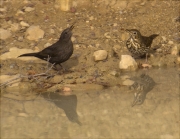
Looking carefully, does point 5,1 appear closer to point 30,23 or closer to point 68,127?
point 30,23

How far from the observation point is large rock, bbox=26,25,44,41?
739 centimetres

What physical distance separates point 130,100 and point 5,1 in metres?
3.81

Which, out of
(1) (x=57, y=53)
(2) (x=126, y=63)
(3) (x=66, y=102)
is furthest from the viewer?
(2) (x=126, y=63)

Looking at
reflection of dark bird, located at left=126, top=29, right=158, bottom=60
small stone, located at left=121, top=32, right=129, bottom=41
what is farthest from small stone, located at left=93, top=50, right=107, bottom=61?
small stone, located at left=121, top=32, right=129, bottom=41

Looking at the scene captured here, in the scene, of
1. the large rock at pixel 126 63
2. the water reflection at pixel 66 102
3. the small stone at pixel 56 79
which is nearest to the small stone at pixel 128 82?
the large rock at pixel 126 63

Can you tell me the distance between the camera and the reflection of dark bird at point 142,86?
5.93m

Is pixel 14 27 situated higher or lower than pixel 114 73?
higher

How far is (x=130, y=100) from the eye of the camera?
5.88m

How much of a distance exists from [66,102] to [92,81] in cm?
72

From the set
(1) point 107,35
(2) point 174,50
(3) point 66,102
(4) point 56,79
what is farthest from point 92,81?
(2) point 174,50

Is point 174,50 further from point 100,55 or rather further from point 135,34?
point 100,55

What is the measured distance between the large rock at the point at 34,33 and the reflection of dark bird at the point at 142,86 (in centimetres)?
210

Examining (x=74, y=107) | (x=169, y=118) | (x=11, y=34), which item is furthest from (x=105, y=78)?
(x=11, y=34)

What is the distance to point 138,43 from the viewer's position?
704 cm
